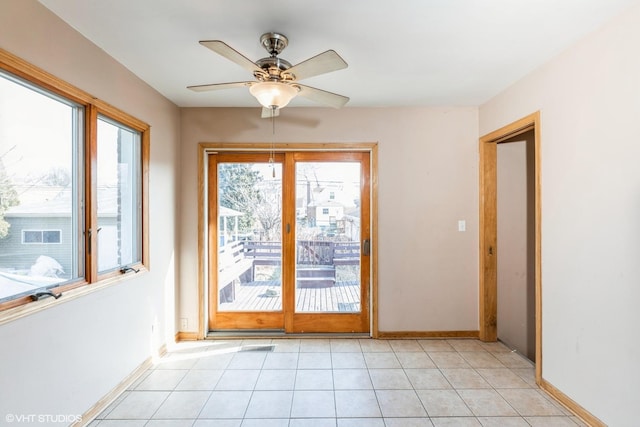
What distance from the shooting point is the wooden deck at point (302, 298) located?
350cm

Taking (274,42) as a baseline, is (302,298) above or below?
below

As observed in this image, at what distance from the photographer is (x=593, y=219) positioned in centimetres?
197

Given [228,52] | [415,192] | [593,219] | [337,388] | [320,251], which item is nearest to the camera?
[228,52]

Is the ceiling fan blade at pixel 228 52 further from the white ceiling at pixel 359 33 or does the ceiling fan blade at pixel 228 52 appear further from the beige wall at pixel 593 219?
the beige wall at pixel 593 219

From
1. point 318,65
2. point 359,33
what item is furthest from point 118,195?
point 359,33

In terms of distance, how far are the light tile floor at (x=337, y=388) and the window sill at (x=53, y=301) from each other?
2.78 feet

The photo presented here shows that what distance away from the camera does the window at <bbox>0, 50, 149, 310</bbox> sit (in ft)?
5.23

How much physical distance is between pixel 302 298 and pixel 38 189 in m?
2.47

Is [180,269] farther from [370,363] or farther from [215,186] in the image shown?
[370,363]

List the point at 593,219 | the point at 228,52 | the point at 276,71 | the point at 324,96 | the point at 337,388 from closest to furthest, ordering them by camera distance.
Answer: the point at 228,52 → the point at 276,71 → the point at 593,219 → the point at 324,96 → the point at 337,388

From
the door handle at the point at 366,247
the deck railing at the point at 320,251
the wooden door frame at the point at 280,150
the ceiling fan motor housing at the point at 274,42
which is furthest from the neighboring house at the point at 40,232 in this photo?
the door handle at the point at 366,247

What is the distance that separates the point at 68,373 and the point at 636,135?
11.4 ft

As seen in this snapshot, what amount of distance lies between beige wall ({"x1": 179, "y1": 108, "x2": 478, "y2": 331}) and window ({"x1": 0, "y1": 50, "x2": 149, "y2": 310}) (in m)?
1.01

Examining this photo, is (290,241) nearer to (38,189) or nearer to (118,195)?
(118,195)
